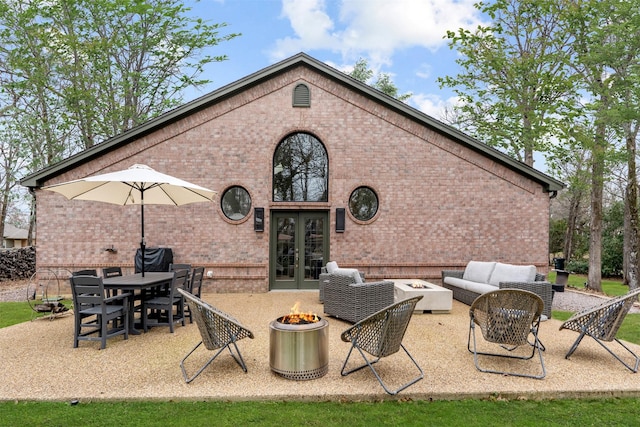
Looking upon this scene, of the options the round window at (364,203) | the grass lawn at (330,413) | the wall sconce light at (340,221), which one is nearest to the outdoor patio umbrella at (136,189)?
the grass lawn at (330,413)

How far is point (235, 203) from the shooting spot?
33.6 feet

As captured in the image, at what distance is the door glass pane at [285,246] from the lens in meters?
10.5

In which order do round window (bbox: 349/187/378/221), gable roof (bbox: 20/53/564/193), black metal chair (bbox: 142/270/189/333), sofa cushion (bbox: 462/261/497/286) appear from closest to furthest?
black metal chair (bbox: 142/270/189/333)
sofa cushion (bbox: 462/261/497/286)
gable roof (bbox: 20/53/564/193)
round window (bbox: 349/187/378/221)

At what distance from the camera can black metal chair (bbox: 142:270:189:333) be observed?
20.1ft

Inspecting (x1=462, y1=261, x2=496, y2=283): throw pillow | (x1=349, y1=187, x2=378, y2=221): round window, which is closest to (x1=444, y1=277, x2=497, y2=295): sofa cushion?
(x1=462, y1=261, x2=496, y2=283): throw pillow

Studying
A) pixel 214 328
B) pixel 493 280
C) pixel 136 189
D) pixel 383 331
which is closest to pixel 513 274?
pixel 493 280

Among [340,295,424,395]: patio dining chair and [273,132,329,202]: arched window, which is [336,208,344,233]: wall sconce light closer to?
[273,132,329,202]: arched window

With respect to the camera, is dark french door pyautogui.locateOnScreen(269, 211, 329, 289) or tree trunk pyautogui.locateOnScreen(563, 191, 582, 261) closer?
dark french door pyautogui.locateOnScreen(269, 211, 329, 289)

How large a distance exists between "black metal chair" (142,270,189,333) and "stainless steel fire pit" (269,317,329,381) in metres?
2.50

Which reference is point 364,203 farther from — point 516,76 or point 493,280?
point 516,76

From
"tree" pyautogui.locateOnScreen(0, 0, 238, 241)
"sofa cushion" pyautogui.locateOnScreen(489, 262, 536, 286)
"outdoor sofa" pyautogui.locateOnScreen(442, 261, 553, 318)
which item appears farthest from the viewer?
"tree" pyautogui.locateOnScreen(0, 0, 238, 241)

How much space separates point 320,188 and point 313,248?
178 cm

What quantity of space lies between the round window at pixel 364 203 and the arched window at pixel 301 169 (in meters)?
0.84

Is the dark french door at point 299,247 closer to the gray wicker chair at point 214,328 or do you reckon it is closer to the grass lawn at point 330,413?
the gray wicker chair at point 214,328
